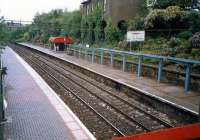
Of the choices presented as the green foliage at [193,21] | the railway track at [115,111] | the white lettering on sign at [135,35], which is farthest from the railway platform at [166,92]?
the green foliage at [193,21]

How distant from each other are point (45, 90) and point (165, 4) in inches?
671

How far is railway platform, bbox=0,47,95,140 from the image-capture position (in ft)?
26.1

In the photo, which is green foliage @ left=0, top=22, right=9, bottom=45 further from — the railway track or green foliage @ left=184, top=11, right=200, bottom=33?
green foliage @ left=184, top=11, right=200, bottom=33

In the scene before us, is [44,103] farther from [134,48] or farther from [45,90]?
[134,48]

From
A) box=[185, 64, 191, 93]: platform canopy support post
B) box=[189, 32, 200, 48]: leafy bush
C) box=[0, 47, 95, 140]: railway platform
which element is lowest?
box=[0, 47, 95, 140]: railway platform

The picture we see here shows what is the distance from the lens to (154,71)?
17359 millimetres

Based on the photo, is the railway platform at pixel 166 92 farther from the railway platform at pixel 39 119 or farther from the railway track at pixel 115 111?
the railway platform at pixel 39 119

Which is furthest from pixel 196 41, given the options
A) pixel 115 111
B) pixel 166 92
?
pixel 115 111

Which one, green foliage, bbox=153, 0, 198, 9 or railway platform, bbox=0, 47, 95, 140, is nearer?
railway platform, bbox=0, 47, 95, 140

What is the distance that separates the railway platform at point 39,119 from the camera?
314 inches

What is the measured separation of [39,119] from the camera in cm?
946

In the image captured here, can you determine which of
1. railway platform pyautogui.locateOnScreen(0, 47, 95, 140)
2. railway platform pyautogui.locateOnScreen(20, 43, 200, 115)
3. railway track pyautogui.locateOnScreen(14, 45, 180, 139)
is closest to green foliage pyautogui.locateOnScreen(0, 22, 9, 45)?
railway platform pyautogui.locateOnScreen(0, 47, 95, 140)

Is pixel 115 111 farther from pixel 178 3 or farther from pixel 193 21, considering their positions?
pixel 178 3

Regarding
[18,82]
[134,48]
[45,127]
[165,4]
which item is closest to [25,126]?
[45,127]
